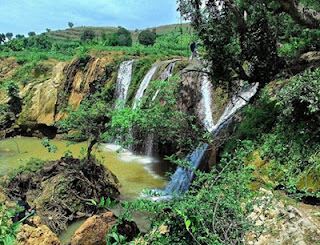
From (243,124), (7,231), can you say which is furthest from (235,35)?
(7,231)

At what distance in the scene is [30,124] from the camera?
19.1 m

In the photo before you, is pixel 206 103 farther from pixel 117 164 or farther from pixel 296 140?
pixel 296 140

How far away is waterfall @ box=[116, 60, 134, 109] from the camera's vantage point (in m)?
17.3

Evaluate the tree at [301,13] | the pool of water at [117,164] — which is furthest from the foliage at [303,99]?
the pool of water at [117,164]

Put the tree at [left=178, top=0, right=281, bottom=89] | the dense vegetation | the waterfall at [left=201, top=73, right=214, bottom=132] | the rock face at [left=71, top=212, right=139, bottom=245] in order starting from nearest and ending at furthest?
the dense vegetation → the rock face at [left=71, top=212, right=139, bottom=245] → the tree at [left=178, top=0, right=281, bottom=89] → the waterfall at [left=201, top=73, right=214, bottom=132]

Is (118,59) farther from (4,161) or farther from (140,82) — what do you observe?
(4,161)

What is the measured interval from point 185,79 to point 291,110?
6.91 meters

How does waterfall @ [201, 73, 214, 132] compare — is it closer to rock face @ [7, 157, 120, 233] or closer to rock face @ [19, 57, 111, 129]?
rock face @ [7, 157, 120, 233]

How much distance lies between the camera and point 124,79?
58.4ft

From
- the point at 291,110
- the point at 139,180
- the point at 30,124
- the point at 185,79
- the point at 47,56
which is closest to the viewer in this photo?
the point at 291,110

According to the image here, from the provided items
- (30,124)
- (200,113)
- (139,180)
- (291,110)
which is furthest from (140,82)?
(291,110)

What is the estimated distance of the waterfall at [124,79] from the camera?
56.7 feet

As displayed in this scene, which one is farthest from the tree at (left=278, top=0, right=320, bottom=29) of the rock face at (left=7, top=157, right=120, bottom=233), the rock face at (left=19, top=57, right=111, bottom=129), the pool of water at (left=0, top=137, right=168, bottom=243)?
the rock face at (left=19, top=57, right=111, bottom=129)

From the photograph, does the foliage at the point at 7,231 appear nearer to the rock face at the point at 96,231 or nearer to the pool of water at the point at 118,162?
the rock face at the point at 96,231
